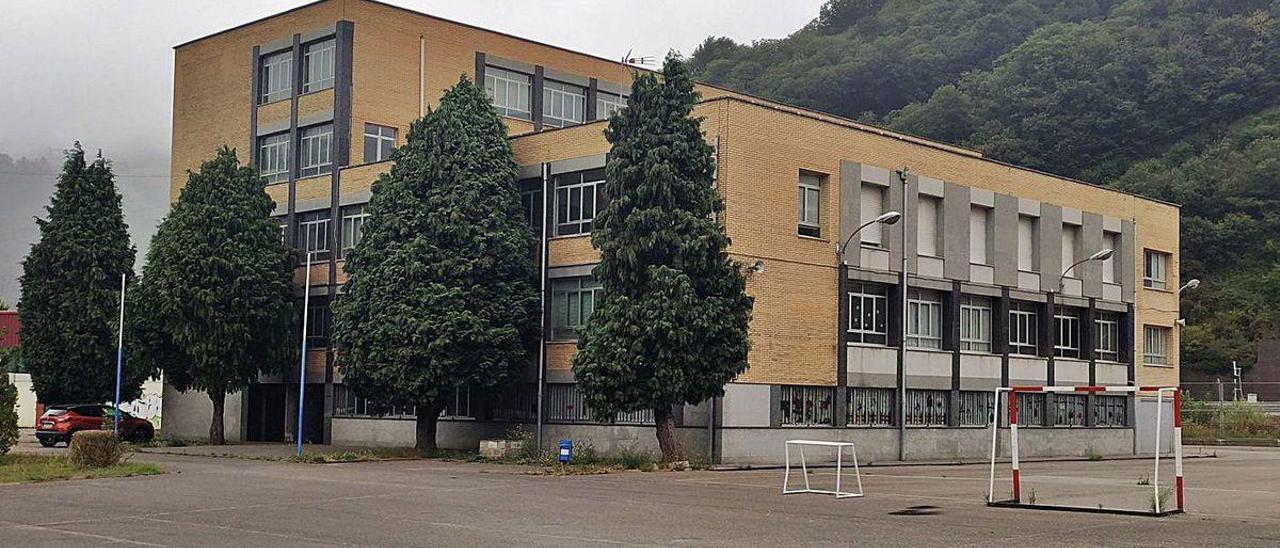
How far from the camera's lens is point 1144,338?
192 ft

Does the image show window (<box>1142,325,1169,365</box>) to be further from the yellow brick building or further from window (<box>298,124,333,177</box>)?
window (<box>298,124,333,177</box>)

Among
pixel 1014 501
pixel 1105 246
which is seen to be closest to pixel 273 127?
pixel 1105 246

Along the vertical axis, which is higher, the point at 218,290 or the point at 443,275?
the point at 443,275

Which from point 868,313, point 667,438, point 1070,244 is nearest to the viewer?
point 667,438

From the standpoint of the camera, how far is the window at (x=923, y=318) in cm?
4697

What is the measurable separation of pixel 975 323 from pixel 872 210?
6.63 meters

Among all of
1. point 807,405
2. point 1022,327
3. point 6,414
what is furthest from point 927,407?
point 6,414

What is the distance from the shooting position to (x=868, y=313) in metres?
45.5

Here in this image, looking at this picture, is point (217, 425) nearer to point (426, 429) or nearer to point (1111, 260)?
point (426, 429)

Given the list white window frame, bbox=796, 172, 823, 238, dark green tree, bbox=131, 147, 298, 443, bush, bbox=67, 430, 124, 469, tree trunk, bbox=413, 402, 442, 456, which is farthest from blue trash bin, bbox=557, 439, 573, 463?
dark green tree, bbox=131, 147, 298, 443

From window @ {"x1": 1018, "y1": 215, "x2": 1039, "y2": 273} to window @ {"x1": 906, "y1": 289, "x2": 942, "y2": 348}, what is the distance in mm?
5071

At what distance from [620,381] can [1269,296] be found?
7290cm

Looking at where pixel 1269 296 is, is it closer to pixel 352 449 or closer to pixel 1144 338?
pixel 1144 338

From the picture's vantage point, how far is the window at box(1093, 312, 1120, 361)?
181 ft
